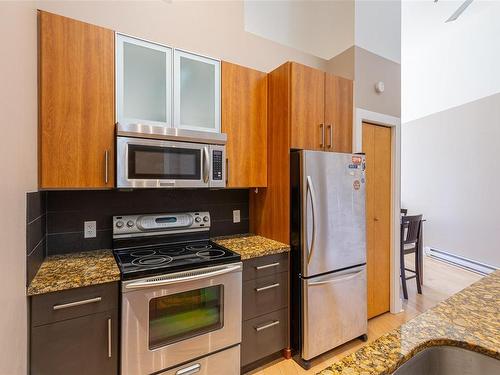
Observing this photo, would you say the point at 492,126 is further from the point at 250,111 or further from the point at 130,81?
the point at 130,81

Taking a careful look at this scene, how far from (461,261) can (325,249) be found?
12.3ft

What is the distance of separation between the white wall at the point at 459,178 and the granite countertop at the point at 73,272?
501 cm

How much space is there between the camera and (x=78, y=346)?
1.33 metres

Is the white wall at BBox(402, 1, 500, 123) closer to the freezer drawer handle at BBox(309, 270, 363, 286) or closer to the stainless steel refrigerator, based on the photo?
the stainless steel refrigerator

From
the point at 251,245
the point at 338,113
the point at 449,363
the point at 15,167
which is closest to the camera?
the point at 449,363

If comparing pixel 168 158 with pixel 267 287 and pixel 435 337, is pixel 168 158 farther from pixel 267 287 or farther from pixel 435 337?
pixel 435 337

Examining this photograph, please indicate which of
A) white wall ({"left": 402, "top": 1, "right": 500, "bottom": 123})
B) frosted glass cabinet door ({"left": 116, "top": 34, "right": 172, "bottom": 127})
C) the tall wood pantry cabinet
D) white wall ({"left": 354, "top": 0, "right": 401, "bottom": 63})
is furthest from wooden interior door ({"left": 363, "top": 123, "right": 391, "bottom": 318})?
white wall ({"left": 402, "top": 1, "right": 500, "bottom": 123})

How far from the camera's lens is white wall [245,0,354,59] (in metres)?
2.61

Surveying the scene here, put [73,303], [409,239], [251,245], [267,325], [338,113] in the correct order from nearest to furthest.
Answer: [73,303]
[267,325]
[251,245]
[338,113]
[409,239]

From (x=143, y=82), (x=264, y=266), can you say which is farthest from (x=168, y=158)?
(x=264, y=266)

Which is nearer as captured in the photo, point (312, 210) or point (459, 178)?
point (312, 210)

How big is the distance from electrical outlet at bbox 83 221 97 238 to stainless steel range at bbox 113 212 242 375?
157 millimetres

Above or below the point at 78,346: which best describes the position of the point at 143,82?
above

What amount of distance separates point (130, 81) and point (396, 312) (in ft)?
11.1
